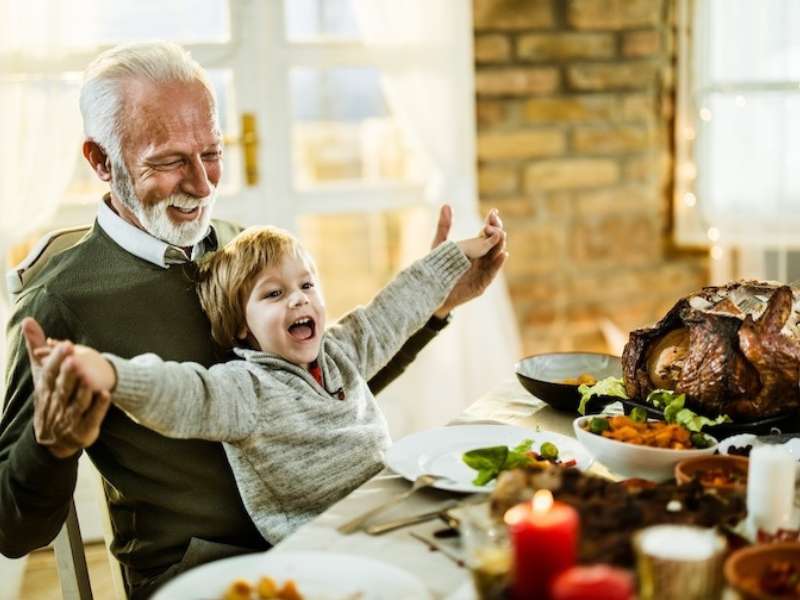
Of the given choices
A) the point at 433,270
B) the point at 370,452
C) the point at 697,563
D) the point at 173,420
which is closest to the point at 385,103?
the point at 433,270

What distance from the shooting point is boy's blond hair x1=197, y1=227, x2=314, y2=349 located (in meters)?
1.66

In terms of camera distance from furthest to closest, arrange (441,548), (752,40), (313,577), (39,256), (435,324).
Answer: (752,40), (435,324), (39,256), (441,548), (313,577)

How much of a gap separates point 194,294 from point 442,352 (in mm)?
1591

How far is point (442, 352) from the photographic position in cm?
330

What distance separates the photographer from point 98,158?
1.88m

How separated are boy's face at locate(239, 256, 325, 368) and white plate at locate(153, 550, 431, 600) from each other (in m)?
0.52

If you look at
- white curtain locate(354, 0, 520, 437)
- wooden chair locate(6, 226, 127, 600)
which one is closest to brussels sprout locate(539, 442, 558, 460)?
wooden chair locate(6, 226, 127, 600)

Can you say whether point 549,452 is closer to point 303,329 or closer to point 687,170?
point 303,329

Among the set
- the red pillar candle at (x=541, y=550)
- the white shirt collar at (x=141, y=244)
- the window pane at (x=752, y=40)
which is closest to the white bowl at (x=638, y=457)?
the red pillar candle at (x=541, y=550)

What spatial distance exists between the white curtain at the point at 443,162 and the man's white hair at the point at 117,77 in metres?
1.43

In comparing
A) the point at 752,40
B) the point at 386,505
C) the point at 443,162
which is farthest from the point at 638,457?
the point at 752,40

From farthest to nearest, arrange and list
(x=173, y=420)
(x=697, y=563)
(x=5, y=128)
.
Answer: (x=5, y=128) → (x=173, y=420) → (x=697, y=563)

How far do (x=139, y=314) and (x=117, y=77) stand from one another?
0.41 metres

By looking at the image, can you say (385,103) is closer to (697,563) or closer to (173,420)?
(173,420)
